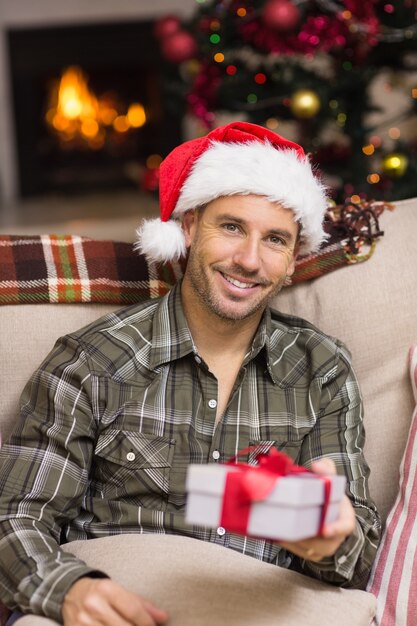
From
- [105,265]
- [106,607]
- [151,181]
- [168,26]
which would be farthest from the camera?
[151,181]

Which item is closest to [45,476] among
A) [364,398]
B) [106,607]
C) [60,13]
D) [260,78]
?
[106,607]

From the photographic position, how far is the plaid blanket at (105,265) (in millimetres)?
1630

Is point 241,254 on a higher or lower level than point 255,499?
higher

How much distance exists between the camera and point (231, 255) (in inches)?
57.0

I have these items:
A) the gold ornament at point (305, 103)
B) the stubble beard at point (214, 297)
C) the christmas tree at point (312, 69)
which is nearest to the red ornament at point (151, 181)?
the christmas tree at point (312, 69)

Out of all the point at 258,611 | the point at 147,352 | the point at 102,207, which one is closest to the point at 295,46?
the point at 147,352

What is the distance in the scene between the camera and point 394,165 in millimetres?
2521

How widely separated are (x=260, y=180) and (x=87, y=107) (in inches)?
A: 168

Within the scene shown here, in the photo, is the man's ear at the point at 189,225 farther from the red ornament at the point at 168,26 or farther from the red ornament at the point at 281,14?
the red ornament at the point at 168,26

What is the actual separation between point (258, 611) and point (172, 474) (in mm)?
296

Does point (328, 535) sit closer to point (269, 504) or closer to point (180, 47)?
point (269, 504)

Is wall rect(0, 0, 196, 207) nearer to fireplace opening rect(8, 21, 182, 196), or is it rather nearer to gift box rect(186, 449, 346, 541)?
fireplace opening rect(8, 21, 182, 196)

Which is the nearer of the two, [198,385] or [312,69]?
[198,385]

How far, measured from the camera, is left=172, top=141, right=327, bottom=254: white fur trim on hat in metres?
1.44
